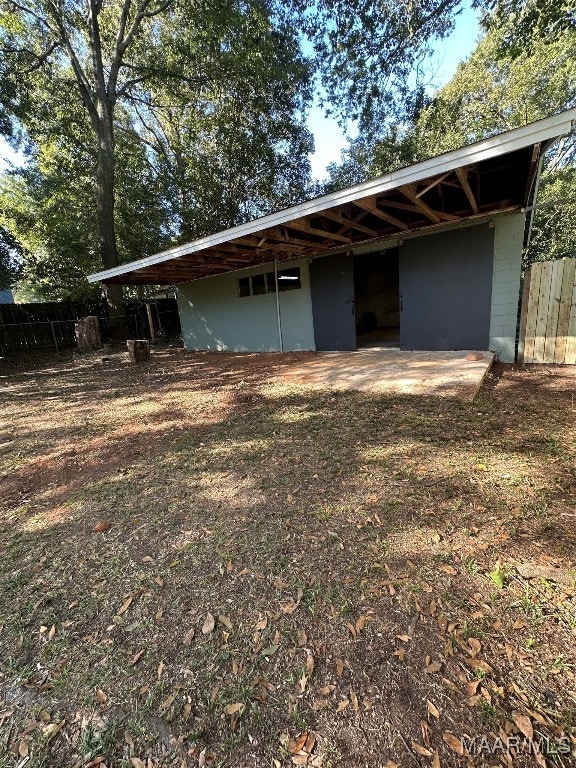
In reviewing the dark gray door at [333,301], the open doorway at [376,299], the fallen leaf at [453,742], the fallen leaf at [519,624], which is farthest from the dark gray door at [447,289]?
the fallen leaf at [453,742]

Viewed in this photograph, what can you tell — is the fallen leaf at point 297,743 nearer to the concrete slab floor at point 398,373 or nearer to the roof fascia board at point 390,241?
the concrete slab floor at point 398,373

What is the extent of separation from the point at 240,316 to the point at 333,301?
3120 mm

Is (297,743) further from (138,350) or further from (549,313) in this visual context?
(138,350)

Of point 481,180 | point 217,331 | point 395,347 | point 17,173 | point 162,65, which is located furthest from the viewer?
point 17,173

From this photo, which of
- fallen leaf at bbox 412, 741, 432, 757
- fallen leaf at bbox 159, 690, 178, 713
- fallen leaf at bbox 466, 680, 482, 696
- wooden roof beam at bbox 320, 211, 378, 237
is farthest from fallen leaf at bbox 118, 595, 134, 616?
wooden roof beam at bbox 320, 211, 378, 237

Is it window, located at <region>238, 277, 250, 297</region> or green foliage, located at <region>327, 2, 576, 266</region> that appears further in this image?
green foliage, located at <region>327, 2, 576, 266</region>

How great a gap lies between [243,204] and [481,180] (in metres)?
12.9

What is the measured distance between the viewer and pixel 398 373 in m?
4.85

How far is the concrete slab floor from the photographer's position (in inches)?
157

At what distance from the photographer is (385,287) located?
1141cm

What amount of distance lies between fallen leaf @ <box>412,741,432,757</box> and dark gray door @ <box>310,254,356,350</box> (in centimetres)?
660

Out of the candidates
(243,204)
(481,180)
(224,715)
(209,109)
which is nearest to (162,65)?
(209,109)

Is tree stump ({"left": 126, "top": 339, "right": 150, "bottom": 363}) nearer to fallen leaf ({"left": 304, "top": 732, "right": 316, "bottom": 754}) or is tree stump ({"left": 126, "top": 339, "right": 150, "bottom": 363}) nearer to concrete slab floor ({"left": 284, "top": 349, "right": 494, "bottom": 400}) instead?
concrete slab floor ({"left": 284, "top": 349, "right": 494, "bottom": 400})

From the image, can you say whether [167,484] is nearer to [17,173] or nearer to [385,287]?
[385,287]
